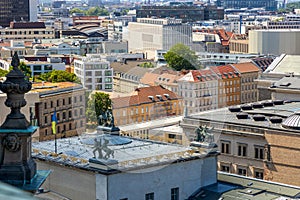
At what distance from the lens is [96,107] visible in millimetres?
24344

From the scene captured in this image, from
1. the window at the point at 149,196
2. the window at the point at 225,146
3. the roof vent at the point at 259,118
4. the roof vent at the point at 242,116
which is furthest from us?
the roof vent at the point at 242,116

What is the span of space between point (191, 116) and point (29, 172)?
22.3 meters

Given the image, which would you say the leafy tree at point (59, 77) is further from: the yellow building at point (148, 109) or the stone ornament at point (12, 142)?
the stone ornament at point (12, 142)

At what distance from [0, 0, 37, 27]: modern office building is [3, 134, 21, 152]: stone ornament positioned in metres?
146

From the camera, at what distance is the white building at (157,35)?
80.2m

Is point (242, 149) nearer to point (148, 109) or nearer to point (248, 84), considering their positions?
point (148, 109)

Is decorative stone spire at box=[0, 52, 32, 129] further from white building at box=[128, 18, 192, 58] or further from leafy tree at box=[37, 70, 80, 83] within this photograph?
leafy tree at box=[37, 70, 80, 83]

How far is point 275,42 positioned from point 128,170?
72907 millimetres

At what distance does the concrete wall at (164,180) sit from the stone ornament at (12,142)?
317 inches

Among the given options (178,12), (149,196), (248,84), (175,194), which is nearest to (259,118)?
(175,194)

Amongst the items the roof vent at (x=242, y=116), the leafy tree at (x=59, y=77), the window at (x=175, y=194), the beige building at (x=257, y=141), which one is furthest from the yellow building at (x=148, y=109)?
the leafy tree at (x=59, y=77)

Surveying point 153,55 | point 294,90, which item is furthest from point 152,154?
point 153,55

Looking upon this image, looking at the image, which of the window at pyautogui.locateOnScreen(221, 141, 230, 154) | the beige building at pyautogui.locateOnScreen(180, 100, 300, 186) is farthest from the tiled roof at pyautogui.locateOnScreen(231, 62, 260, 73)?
the window at pyautogui.locateOnScreen(221, 141, 230, 154)

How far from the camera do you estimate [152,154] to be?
19.8 metres
